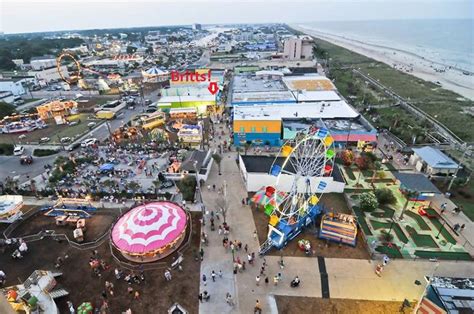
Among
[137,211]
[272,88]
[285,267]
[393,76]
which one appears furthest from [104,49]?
[285,267]

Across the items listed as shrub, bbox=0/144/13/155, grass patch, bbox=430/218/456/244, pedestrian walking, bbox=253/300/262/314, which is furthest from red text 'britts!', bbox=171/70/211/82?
pedestrian walking, bbox=253/300/262/314

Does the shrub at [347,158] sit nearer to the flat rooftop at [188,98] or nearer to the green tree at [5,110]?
the flat rooftop at [188,98]

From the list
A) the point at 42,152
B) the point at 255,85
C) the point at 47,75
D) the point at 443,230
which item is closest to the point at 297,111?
the point at 255,85

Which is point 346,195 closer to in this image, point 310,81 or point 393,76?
point 310,81

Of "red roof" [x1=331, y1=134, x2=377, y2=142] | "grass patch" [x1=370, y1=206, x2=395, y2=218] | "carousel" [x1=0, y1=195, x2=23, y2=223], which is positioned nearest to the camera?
"carousel" [x1=0, y1=195, x2=23, y2=223]

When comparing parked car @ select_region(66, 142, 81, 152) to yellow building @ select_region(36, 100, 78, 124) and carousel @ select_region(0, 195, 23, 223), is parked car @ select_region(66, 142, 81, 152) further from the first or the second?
carousel @ select_region(0, 195, 23, 223)

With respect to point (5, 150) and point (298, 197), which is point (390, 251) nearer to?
point (298, 197)

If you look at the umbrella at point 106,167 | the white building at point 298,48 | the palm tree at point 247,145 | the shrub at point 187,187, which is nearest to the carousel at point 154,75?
the palm tree at point 247,145
